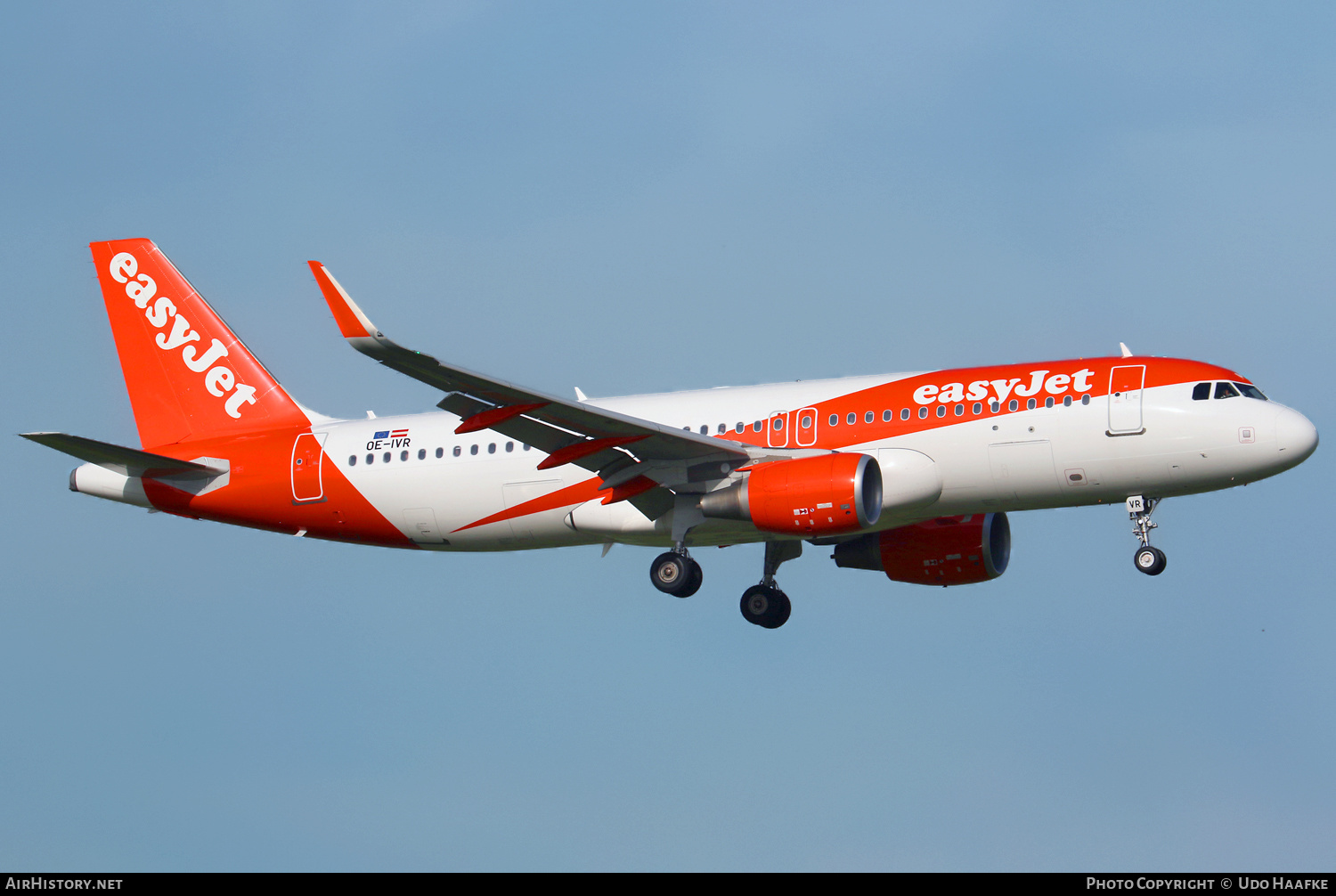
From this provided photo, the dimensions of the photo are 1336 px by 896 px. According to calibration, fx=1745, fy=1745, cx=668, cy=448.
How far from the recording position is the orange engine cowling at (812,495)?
34938 mm

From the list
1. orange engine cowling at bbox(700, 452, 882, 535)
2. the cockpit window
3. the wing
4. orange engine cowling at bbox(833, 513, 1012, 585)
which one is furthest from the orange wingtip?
the cockpit window

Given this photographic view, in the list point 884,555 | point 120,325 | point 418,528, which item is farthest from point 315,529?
point 884,555

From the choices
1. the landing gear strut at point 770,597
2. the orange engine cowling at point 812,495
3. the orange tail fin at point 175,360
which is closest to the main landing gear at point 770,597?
the landing gear strut at point 770,597

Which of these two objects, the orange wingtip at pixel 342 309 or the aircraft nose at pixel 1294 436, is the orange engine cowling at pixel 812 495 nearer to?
the aircraft nose at pixel 1294 436

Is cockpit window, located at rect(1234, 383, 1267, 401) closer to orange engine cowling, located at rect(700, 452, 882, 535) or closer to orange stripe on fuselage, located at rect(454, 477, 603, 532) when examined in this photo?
orange engine cowling, located at rect(700, 452, 882, 535)

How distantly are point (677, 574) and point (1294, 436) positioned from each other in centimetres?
1298

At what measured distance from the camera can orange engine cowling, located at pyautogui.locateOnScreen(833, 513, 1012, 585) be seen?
41.0m

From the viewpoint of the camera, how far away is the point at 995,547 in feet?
137

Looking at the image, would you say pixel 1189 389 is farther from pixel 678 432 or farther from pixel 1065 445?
pixel 678 432

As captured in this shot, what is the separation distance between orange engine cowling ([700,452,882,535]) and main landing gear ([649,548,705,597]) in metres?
2.05

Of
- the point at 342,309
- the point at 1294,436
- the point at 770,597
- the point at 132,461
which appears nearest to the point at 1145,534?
the point at 1294,436
